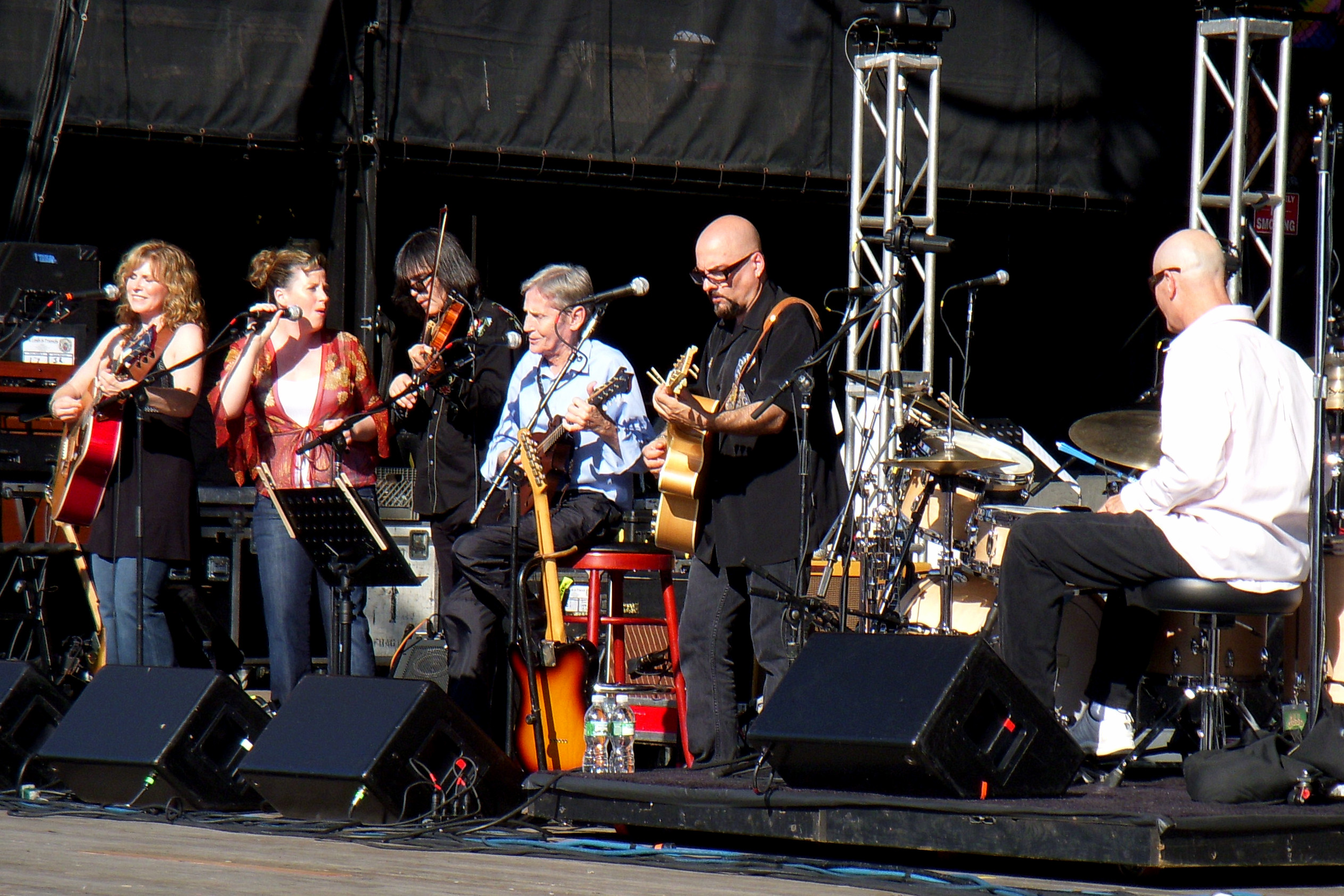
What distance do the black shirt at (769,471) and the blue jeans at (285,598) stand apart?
1.27 metres

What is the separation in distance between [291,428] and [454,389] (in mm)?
589

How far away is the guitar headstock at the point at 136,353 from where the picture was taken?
5098 mm

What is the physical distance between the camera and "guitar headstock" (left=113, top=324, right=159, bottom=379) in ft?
16.7

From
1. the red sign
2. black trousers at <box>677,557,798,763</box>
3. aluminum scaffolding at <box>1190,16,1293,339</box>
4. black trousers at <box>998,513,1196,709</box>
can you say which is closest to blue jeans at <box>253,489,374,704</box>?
black trousers at <box>677,557,798,763</box>

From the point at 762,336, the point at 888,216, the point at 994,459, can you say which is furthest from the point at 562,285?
the point at 888,216

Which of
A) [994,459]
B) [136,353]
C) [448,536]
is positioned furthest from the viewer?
[448,536]

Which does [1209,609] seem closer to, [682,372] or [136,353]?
[682,372]

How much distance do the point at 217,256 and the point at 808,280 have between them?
371 cm

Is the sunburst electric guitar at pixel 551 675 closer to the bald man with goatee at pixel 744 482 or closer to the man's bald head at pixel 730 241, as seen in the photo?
the bald man with goatee at pixel 744 482

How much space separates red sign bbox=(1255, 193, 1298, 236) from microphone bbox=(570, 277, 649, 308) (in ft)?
12.2

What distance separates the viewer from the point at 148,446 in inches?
207

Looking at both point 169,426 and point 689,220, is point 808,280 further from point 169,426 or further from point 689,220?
point 169,426

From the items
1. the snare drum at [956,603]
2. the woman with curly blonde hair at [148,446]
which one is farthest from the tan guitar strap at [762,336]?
the woman with curly blonde hair at [148,446]

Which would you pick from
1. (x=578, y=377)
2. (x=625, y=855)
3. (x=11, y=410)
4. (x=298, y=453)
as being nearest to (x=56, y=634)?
(x=11, y=410)
